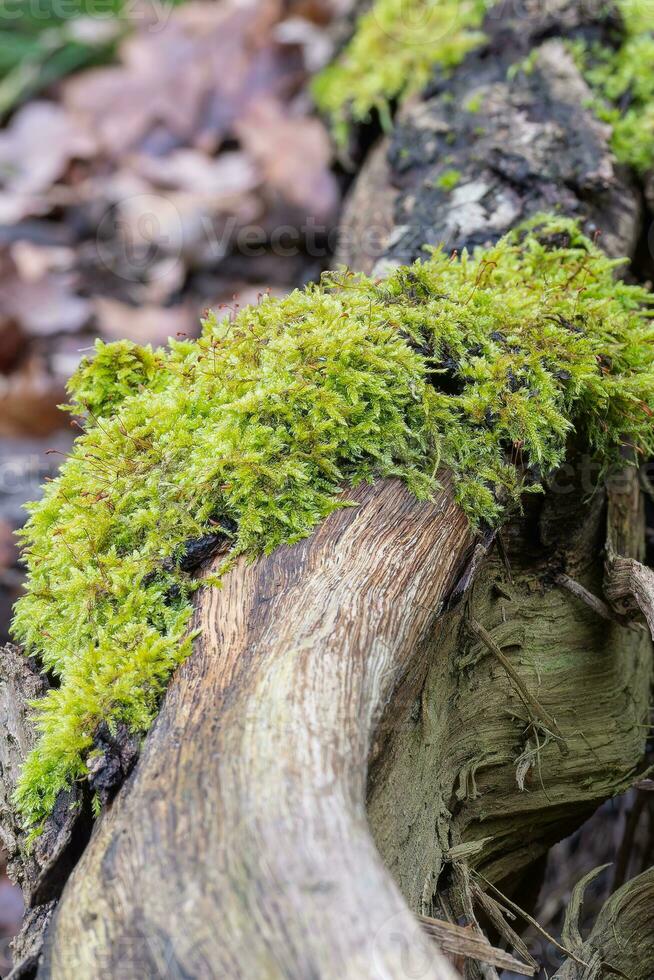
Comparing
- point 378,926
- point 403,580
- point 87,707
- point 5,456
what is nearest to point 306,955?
point 378,926

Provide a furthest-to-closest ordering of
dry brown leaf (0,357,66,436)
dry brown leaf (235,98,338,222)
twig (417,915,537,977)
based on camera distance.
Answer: dry brown leaf (235,98,338,222)
dry brown leaf (0,357,66,436)
twig (417,915,537,977)

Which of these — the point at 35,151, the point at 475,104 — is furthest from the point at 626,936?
the point at 35,151

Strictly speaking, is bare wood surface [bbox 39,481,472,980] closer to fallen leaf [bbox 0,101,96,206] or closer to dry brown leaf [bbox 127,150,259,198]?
dry brown leaf [bbox 127,150,259,198]

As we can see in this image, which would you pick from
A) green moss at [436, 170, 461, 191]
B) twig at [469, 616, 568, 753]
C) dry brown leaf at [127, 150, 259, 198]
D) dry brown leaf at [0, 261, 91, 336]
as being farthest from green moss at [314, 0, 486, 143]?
twig at [469, 616, 568, 753]

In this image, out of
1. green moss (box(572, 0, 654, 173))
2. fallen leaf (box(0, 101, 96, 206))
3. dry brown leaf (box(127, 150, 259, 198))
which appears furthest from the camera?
fallen leaf (box(0, 101, 96, 206))

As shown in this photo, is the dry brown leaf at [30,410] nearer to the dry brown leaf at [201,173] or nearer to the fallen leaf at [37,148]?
the fallen leaf at [37,148]

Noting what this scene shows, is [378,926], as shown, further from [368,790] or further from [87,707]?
[87,707]
